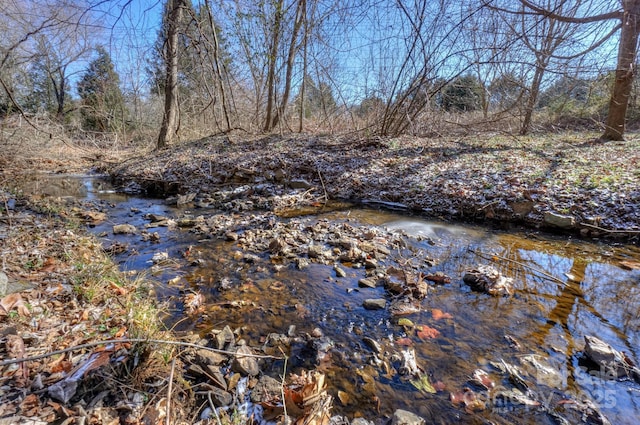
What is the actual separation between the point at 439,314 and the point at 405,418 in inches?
47.5

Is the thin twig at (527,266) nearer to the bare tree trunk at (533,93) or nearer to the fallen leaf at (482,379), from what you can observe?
the fallen leaf at (482,379)

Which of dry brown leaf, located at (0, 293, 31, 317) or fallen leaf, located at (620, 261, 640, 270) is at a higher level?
dry brown leaf, located at (0, 293, 31, 317)

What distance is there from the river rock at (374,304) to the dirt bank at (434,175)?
320 centimetres

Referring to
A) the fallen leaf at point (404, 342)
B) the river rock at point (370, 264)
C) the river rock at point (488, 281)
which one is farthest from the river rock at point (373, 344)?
the river rock at point (488, 281)

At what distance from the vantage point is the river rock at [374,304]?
2.70m

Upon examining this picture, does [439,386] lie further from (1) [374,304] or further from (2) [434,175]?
(2) [434,175]

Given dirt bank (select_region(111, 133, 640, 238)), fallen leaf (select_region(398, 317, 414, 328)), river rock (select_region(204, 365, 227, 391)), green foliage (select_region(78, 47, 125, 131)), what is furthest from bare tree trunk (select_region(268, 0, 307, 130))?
green foliage (select_region(78, 47, 125, 131))

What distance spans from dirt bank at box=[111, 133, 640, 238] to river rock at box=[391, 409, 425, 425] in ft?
13.9

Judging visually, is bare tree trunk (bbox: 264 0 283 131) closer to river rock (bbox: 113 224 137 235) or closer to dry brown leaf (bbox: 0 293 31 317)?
river rock (bbox: 113 224 137 235)

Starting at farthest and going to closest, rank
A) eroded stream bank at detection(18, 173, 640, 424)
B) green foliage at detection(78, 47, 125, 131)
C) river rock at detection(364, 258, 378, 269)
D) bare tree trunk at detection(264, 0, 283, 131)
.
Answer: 1. green foliage at detection(78, 47, 125, 131)
2. bare tree trunk at detection(264, 0, 283, 131)
3. river rock at detection(364, 258, 378, 269)
4. eroded stream bank at detection(18, 173, 640, 424)

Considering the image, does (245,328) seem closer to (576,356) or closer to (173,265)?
(173,265)

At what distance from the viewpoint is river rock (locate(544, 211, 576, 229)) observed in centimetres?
455

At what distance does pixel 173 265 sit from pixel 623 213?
6.47 meters

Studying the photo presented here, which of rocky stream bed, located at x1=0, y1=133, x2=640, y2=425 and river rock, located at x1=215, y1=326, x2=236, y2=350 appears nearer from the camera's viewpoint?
rocky stream bed, located at x1=0, y1=133, x2=640, y2=425
